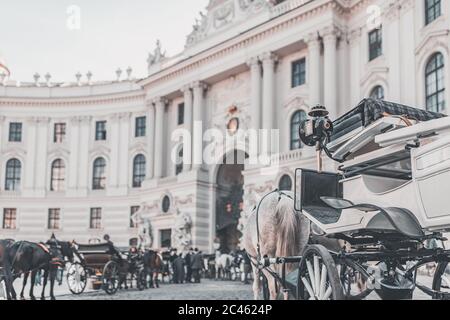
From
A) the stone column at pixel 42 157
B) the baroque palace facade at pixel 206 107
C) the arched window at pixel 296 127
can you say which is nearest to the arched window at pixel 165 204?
the baroque palace facade at pixel 206 107

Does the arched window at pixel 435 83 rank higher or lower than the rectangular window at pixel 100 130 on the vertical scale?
lower

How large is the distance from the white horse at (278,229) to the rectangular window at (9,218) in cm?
2754

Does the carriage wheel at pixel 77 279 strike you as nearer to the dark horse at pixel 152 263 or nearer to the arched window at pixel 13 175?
the dark horse at pixel 152 263

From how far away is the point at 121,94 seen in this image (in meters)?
31.7

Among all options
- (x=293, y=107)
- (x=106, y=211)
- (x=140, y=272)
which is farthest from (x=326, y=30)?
(x=106, y=211)

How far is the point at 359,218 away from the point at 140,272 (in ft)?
39.3

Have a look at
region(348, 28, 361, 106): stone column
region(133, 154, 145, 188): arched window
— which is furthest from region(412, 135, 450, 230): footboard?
region(133, 154, 145, 188): arched window

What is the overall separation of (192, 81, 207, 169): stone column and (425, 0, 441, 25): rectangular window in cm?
1212

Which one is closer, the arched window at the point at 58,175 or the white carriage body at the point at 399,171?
the white carriage body at the point at 399,171

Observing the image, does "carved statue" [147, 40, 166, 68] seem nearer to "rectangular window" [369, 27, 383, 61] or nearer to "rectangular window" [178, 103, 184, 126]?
"rectangular window" [178, 103, 184, 126]

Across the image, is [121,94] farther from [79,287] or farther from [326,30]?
[79,287]

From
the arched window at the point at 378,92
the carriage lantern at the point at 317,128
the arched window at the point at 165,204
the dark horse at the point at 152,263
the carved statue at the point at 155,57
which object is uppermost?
the carved statue at the point at 155,57

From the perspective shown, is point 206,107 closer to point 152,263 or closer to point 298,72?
point 298,72

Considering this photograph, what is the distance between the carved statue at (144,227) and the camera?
27.4 metres
